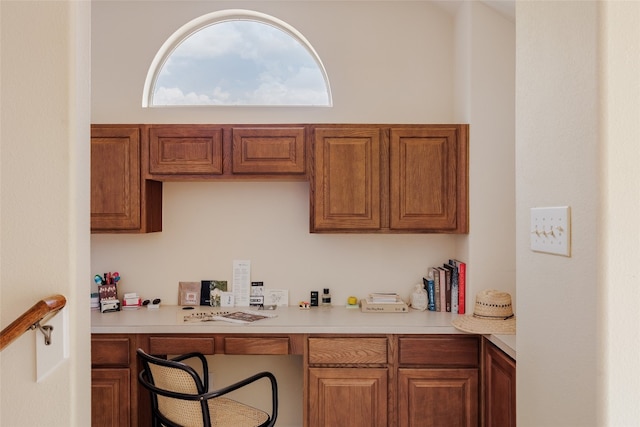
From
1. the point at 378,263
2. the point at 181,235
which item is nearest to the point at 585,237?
the point at 378,263

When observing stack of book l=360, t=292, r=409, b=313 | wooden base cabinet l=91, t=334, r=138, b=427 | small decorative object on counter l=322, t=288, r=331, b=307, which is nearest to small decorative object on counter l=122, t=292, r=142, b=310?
wooden base cabinet l=91, t=334, r=138, b=427

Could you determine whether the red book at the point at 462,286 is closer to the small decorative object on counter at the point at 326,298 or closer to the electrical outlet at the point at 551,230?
the small decorative object on counter at the point at 326,298

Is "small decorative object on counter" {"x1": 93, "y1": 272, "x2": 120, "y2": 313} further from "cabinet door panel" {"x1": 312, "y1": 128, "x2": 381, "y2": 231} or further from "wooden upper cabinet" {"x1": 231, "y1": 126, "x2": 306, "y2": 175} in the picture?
"cabinet door panel" {"x1": 312, "y1": 128, "x2": 381, "y2": 231}

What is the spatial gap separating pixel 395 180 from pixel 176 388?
1.66m

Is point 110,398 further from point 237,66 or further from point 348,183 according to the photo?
point 237,66

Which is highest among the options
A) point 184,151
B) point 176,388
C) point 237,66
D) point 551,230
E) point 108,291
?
point 237,66

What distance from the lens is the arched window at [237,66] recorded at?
9.87ft

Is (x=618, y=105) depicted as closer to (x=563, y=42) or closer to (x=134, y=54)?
(x=563, y=42)

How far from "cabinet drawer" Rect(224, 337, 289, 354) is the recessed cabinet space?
715 millimetres

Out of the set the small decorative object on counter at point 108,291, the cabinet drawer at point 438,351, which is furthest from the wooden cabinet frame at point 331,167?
the cabinet drawer at point 438,351

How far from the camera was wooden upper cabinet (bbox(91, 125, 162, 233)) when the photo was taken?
8.74 ft

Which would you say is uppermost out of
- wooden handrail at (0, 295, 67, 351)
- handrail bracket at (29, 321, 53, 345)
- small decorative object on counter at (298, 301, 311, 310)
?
wooden handrail at (0, 295, 67, 351)

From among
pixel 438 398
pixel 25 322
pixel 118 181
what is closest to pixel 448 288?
pixel 438 398

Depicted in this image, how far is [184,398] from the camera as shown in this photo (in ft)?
6.00
